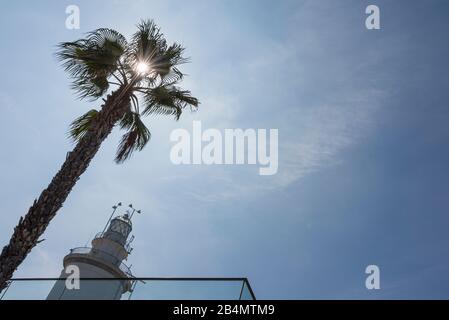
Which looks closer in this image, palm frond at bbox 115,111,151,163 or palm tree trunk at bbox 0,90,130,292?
palm tree trunk at bbox 0,90,130,292

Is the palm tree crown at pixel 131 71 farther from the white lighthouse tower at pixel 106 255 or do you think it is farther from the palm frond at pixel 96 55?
the white lighthouse tower at pixel 106 255

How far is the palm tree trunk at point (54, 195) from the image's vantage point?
19.9ft

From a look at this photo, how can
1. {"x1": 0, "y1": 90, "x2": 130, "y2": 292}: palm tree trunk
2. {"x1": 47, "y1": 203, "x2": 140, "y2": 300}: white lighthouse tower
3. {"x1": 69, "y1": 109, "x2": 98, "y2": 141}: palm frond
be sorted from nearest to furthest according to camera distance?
1. {"x1": 0, "y1": 90, "x2": 130, "y2": 292}: palm tree trunk
2. {"x1": 69, "y1": 109, "x2": 98, "y2": 141}: palm frond
3. {"x1": 47, "y1": 203, "x2": 140, "y2": 300}: white lighthouse tower

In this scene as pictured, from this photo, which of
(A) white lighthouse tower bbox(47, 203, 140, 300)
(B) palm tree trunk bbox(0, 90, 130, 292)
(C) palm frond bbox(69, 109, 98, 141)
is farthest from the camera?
(A) white lighthouse tower bbox(47, 203, 140, 300)

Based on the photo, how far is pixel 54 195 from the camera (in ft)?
22.3

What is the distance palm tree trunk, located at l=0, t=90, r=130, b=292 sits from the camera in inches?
239

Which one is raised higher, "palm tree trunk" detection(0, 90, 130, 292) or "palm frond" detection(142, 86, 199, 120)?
"palm frond" detection(142, 86, 199, 120)

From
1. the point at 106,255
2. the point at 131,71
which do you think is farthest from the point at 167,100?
the point at 106,255

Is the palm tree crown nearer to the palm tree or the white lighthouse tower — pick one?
the palm tree

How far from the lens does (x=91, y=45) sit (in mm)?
9297

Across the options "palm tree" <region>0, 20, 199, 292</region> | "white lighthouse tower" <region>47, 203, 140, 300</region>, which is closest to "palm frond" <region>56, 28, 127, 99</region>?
"palm tree" <region>0, 20, 199, 292</region>

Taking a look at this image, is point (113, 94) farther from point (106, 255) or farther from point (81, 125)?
point (106, 255)
